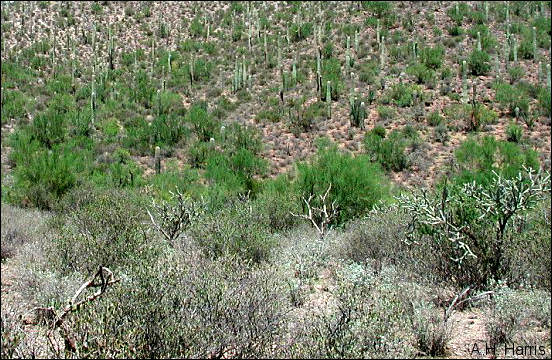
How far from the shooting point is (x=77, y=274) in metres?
7.88

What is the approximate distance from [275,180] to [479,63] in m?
14.3

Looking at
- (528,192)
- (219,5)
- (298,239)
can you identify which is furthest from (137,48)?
(528,192)

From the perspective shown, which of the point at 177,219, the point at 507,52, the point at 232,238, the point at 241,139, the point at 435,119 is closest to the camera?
the point at 232,238

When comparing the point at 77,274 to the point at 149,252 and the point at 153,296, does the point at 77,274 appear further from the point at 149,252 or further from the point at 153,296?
the point at 153,296

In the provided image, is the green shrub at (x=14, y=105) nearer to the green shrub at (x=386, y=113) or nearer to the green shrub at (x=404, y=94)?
the green shrub at (x=386, y=113)

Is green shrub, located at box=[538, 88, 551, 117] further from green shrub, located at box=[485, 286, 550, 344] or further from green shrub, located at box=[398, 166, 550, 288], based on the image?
green shrub, located at box=[485, 286, 550, 344]

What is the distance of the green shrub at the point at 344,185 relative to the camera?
1396 cm

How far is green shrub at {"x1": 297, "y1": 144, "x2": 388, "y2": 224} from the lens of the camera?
550 inches

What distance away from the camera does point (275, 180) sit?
1686cm

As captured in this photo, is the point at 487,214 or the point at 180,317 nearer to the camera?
the point at 180,317

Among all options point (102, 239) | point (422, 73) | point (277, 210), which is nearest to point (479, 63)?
point (422, 73)

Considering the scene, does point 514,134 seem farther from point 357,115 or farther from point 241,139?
point 241,139

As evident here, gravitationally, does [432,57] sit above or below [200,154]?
above

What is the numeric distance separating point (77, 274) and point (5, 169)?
1390 centimetres
